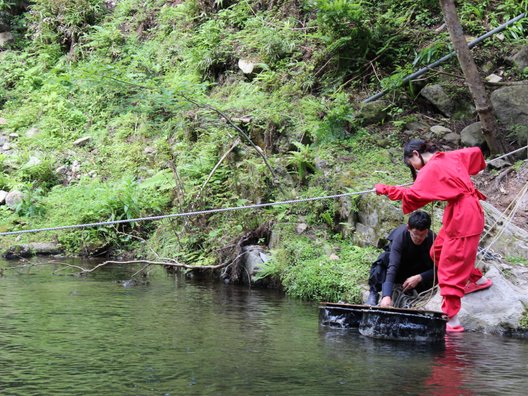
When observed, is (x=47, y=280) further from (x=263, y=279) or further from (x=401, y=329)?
(x=401, y=329)

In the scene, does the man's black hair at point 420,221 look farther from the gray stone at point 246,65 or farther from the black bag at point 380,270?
the gray stone at point 246,65

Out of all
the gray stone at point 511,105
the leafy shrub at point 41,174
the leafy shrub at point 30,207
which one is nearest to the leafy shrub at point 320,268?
the gray stone at point 511,105

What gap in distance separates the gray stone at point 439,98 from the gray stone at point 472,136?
77cm

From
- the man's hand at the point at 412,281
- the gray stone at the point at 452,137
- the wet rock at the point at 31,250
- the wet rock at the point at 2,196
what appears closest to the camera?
the man's hand at the point at 412,281

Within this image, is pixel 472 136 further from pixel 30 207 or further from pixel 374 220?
pixel 30 207

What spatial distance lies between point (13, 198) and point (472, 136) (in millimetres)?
9083

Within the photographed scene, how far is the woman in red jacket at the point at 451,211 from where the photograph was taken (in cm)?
641

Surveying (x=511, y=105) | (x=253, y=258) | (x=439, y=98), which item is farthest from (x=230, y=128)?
(x=511, y=105)

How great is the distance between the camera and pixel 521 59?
11133mm

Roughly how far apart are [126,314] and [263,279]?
2675 millimetres

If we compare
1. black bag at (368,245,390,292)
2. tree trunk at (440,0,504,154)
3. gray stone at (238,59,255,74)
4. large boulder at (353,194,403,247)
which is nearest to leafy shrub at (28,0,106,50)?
gray stone at (238,59,255,74)

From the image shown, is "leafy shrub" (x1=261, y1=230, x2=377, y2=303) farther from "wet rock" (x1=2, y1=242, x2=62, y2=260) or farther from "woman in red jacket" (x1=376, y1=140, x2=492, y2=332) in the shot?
"wet rock" (x1=2, y1=242, x2=62, y2=260)

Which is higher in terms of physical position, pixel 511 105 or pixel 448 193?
pixel 511 105

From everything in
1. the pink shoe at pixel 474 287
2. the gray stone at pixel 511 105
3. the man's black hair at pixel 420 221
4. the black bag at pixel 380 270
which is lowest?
the pink shoe at pixel 474 287
